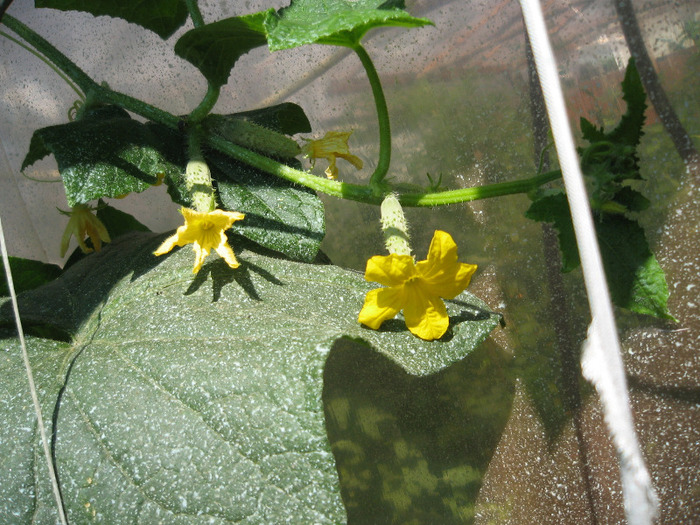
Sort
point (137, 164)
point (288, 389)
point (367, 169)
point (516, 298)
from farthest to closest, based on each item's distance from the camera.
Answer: point (367, 169) < point (516, 298) < point (137, 164) < point (288, 389)

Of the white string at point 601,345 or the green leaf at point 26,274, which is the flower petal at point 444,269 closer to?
the white string at point 601,345

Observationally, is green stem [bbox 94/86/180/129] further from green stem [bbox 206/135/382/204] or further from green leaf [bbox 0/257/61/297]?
green leaf [bbox 0/257/61/297]

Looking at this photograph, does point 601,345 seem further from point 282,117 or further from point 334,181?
point 282,117

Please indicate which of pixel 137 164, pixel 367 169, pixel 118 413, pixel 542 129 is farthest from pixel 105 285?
pixel 542 129

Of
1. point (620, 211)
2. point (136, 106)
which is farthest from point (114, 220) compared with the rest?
point (620, 211)

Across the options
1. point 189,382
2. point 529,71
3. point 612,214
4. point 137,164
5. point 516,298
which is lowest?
point 189,382

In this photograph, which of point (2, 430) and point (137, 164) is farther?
point (137, 164)

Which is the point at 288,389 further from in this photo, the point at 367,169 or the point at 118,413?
the point at 367,169
